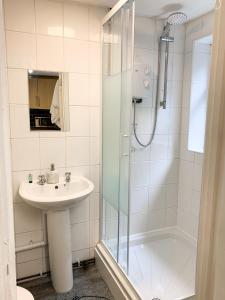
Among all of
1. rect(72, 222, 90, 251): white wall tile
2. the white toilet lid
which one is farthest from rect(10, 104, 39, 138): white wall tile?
the white toilet lid

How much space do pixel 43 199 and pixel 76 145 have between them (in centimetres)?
60

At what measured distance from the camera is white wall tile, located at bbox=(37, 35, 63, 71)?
185 cm

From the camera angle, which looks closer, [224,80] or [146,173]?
[224,80]

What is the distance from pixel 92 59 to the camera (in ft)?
6.65

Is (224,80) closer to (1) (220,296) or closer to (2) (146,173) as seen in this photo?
(1) (220,296)

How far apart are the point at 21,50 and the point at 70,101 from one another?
0.52 m

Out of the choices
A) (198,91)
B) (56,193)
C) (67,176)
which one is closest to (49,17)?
(67,176)

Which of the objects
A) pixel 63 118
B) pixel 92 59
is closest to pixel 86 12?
pixel 92 59

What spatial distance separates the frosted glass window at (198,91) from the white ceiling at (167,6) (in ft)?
0.87

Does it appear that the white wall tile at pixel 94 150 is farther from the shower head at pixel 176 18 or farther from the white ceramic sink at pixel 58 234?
the shower head at pixel 176 18

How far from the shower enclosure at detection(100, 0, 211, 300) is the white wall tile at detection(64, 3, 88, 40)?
17 centimetres

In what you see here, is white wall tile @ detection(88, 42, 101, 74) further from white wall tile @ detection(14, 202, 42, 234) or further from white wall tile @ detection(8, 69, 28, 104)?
white wall tile @ detection(14, 202, 42, 234)

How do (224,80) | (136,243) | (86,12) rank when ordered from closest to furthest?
(224,80) < (86,12) < (136,243)

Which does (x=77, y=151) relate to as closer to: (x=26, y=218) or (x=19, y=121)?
(x=19, y=121)
